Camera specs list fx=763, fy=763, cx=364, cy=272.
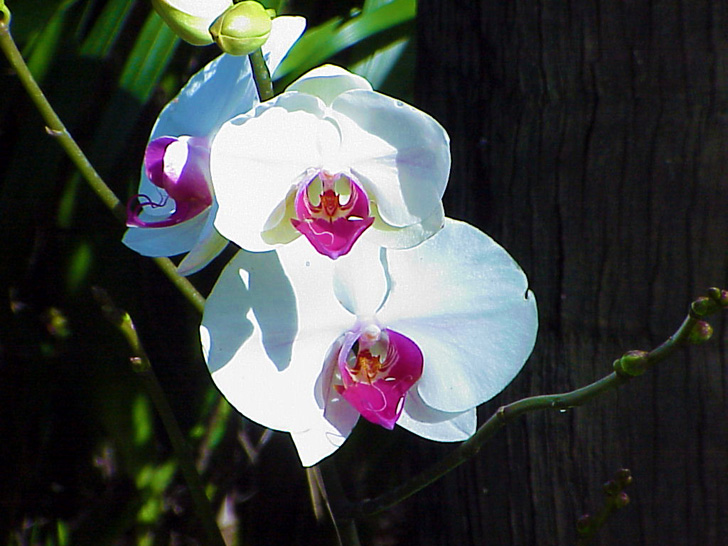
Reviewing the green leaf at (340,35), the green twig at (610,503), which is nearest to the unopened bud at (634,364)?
the green twig at (610,503)

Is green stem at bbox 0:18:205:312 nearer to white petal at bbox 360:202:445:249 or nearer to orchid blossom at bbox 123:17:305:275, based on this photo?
orchid blossom at bbox 123:17:305:275

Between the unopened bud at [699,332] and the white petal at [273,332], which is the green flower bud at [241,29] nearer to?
the white petal at [273,332]

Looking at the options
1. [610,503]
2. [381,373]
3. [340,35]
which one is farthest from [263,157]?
[340,35]

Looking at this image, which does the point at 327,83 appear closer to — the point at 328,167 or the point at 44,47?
the point at 328,167

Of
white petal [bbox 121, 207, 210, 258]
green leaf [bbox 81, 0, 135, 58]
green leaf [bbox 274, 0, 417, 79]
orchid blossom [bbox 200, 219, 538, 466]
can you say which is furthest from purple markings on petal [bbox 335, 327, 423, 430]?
green leaf [bbox 81, 0, 135, 58]

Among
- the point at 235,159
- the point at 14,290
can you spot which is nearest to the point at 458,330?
the point at 235,159
